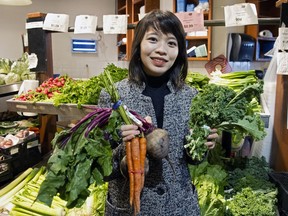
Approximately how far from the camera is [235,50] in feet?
13.7

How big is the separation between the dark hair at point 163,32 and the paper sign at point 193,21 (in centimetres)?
67

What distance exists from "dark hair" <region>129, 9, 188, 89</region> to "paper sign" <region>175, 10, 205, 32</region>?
0.67 m

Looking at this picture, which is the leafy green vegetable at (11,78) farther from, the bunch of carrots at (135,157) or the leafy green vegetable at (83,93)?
the bunch of carrots at (135,157)

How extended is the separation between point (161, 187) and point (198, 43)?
3507mm

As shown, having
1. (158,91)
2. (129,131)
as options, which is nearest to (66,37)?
(158,91)

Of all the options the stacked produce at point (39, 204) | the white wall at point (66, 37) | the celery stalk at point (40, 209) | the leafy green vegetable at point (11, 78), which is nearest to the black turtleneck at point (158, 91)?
the stacked produce at point (39, 204)

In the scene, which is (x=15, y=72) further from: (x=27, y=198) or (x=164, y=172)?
(x=164, y=172)

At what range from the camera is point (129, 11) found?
5.63 m

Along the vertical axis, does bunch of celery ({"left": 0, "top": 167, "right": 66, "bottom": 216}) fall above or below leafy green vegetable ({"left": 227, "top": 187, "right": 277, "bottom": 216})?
below

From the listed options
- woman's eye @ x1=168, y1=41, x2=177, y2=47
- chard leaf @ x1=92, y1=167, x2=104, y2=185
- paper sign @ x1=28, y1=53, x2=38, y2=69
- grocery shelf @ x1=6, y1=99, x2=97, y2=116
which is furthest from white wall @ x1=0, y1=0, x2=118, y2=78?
chard leaf @ x1=92, y1=167, x2=104, y2=185

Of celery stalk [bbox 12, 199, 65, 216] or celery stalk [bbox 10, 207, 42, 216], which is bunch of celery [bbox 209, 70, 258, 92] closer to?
celery stalk [bbox 12, 199, 65, 216]

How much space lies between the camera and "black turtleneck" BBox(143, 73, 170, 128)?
1354 millimetres

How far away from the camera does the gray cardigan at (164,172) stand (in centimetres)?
132

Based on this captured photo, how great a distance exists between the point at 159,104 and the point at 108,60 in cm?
510
